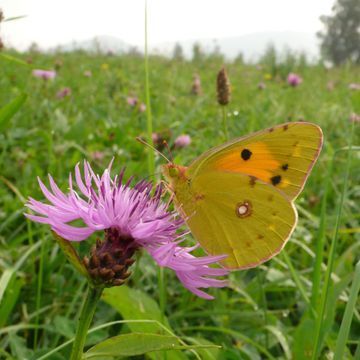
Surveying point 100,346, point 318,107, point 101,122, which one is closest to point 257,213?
point 100,346

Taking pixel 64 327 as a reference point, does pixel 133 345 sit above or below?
above

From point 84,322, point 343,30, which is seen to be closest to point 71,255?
point 84,322

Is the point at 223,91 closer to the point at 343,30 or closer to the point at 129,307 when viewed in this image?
the point at 129,307

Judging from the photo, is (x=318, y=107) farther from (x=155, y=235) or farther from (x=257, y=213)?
(x=155, y=235)

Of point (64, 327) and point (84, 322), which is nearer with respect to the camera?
point (84, 322)

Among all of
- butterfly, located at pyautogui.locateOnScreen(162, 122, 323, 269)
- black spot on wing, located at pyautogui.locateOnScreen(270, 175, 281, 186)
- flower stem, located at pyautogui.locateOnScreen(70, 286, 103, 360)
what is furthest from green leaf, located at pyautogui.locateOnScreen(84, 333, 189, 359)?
black spot on wing, located at pyautogui.locateOnScreen(270, 175, 281, 186)

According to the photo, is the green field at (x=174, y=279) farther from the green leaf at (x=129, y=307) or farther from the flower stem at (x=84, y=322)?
the flower stem at (x=84, y=322)

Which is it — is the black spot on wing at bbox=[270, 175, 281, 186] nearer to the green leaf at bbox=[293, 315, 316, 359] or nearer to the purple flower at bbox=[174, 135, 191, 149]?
the green leaf at bbox=[293, 315, 316, 359]
